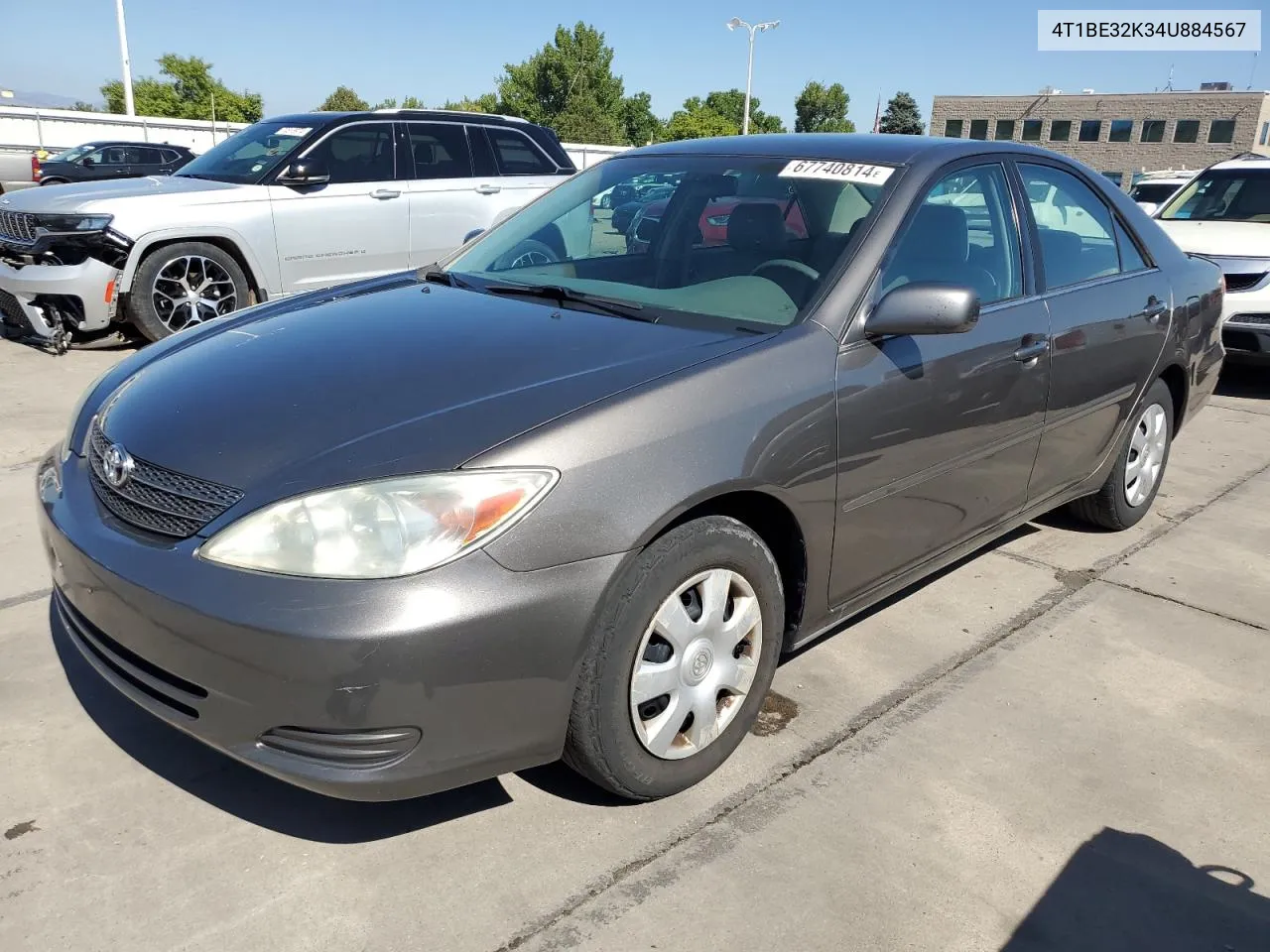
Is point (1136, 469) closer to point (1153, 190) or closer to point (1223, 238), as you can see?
point (1223, 238)

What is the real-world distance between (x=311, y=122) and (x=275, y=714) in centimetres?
679

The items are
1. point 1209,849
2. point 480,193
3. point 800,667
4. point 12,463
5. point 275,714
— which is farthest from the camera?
point 480,193

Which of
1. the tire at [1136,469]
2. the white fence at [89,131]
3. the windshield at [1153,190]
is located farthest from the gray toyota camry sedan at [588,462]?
the white fence at [89,131]

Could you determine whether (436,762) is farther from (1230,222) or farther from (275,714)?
(1230,222)

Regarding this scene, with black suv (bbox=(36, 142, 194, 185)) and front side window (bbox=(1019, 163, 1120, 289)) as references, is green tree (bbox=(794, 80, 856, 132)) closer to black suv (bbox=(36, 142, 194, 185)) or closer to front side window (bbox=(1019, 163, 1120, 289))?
black suv (bbox=(36, 142, 194, 185))

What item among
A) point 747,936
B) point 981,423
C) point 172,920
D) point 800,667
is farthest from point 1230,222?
point 172,920

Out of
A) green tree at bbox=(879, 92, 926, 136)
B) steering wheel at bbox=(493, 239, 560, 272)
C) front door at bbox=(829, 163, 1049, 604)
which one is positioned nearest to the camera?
front door at bbox=(829, 163, 1049, 604)

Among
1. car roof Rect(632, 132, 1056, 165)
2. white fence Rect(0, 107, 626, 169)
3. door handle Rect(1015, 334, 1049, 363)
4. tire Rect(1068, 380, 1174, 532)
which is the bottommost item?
tire Rect(1068, 380, 1174, 532)

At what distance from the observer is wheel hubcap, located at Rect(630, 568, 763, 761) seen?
2.43 meters

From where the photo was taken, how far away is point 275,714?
6.77ft

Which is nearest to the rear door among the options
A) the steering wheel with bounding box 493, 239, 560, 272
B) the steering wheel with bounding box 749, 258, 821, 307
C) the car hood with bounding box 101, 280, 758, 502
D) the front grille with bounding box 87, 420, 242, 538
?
the steering wheel with bounding box 749, 258, 821, 307

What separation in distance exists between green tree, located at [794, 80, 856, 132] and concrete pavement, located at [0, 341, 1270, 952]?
101 metres

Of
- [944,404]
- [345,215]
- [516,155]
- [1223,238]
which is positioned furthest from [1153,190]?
[944,404]

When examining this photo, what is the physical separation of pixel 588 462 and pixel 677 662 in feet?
1.91
